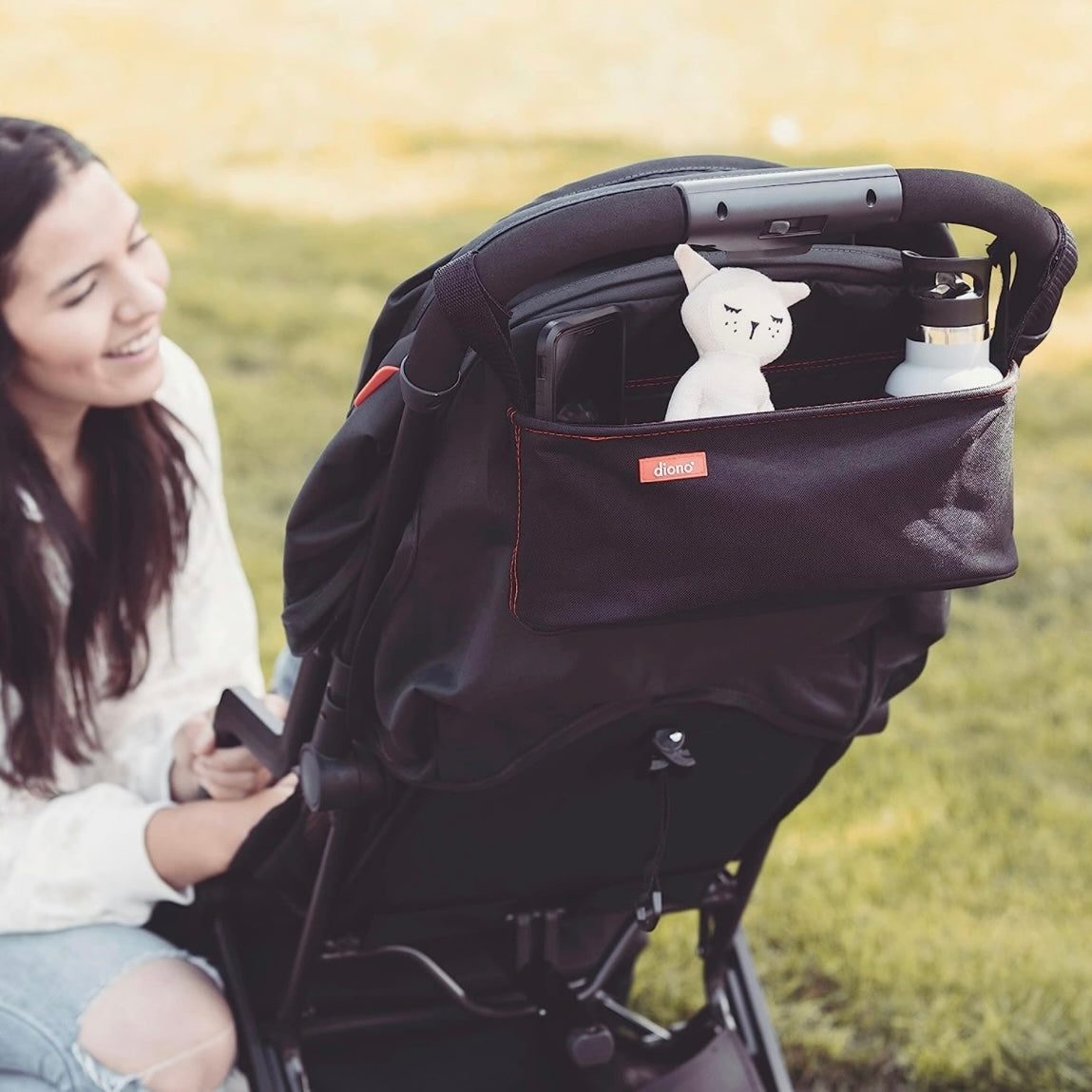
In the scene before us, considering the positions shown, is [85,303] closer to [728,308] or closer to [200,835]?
[200,835]

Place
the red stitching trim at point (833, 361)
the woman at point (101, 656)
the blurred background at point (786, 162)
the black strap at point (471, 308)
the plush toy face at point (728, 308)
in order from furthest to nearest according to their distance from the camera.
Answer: the blurred background at point (786, 162), the woman at point (101, 656), the red stitching trim at point (833, 361), the plush toy face at point (728, 308), the black strap at point (471, 308)

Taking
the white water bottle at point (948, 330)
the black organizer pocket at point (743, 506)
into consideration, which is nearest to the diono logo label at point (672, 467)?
the black organizer pocket at point (743, 506)

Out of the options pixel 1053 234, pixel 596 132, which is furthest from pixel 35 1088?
pixel 596 132

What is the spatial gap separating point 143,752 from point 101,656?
0.15 meters

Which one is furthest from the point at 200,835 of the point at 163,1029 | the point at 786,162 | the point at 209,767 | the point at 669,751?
the point at 786,162

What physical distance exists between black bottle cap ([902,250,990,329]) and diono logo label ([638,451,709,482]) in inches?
10.5

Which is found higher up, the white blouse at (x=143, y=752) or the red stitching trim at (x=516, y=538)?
the red stitching trim at (x=516, y=538)

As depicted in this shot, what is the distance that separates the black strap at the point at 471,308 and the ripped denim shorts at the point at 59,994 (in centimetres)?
99

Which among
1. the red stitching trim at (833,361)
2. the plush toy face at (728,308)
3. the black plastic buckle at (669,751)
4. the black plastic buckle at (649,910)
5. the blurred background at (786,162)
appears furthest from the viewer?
the blurred background at (786,162)

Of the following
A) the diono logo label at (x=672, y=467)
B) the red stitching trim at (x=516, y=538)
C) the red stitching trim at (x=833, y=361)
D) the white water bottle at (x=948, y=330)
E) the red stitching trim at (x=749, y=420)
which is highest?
the white water bottle at (x=948, y=330)

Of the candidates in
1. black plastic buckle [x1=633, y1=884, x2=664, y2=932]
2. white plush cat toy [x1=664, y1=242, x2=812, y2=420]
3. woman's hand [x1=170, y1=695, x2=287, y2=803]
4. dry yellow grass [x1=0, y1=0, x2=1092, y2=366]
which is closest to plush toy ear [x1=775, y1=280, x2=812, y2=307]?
white plush cat toy [x1=664, y1=242, x2=812, y2=420]

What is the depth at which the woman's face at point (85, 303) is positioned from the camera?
2.03 metres

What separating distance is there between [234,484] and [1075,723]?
225 cm

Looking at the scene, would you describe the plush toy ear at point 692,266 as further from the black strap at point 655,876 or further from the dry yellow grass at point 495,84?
the dry yellow grass at point 495,84
